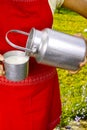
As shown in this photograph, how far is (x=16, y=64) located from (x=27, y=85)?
10.6 inches

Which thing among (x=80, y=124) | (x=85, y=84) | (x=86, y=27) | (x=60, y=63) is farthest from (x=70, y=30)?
(x=60, y=63)

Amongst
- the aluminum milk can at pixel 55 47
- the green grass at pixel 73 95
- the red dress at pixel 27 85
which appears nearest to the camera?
the aluminum milk can at pixel 55 47

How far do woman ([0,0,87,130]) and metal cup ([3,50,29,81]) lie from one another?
37mm

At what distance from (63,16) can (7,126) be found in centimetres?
249

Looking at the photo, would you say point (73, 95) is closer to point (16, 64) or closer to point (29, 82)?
point (29, 82)

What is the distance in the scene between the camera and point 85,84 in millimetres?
3166

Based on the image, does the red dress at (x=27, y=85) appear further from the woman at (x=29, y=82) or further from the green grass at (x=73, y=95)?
the green grass at (x=73, y=95)

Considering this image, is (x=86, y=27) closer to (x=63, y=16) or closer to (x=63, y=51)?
(x=63, y=16)

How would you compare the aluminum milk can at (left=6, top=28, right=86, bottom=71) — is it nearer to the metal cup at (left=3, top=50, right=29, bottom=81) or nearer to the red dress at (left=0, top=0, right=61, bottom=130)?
the metal cup at (left=3, top=50, right=29, bottom=81)

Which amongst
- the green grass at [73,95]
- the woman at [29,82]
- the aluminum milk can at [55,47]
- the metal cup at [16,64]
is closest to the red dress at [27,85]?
the woman at [29,82]

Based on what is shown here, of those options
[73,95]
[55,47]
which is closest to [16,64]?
[55,47]

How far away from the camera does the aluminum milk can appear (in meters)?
1.42

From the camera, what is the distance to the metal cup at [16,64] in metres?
1.50

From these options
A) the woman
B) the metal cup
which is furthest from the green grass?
the metal cup
